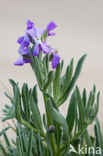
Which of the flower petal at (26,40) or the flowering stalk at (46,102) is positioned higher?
the flower petal at (26,40)

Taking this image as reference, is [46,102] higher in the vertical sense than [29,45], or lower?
lower

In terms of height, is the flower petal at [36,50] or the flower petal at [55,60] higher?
the flower petal at [36,50]

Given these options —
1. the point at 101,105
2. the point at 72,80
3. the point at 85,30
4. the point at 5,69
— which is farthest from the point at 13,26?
the point at 72,80

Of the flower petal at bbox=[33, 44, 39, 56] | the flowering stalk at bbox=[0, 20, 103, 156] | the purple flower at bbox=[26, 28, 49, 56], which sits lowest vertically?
the flowering stalk at bbox=[0, 20, 103, 156]

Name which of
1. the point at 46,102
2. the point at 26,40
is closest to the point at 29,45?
the point at 26,40

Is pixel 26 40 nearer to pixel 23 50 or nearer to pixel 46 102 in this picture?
pixel 23 50

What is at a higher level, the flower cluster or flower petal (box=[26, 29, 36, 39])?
flower petal (box=[26, 29, 36, 39])

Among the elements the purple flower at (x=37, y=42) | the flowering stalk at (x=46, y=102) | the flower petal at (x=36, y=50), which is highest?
the purple flower at (x=37, y=42)

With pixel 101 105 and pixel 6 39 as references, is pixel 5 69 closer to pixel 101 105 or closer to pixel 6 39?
pixel 6 39

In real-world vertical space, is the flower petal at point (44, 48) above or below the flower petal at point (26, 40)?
below

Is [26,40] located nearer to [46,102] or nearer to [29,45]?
[29,45]

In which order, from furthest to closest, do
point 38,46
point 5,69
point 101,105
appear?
point 5,69, point 101,105, point 38,46
